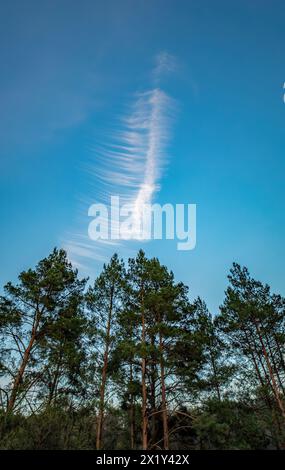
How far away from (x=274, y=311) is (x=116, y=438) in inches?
557

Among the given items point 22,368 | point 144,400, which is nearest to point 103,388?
point 144,400

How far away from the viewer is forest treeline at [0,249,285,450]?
1336 centimetres

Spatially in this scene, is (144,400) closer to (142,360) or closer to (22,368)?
(142,360)

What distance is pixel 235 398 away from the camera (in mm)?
16906

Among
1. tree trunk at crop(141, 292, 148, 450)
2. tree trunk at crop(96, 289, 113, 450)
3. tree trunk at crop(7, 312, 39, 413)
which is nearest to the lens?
tree trunk at crop(7, 312, 39, 413)

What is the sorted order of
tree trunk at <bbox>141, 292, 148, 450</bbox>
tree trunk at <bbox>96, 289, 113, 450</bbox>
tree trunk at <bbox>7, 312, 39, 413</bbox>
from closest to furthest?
1. tree trunk at <bbox>7, 312, 39, 413</bbox>
2. tree trunk at <bbox>141, 292, 148, 450</bbox>
3. tree trunk at <bbox>96, 289, 113, 450</bbox>

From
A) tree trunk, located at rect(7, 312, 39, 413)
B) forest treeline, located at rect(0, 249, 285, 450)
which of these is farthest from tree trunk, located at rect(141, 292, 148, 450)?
tree trunk, located at rect(7, 312, 39, 413)

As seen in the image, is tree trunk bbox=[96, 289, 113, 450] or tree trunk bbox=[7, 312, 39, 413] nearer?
tree trunk bbox=[7, 312, 39, 413]

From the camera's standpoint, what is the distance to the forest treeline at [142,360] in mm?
13359

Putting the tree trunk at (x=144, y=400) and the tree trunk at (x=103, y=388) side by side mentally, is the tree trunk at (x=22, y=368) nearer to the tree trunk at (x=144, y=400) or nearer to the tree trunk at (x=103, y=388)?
the tree trunk at (x=103, y=388)

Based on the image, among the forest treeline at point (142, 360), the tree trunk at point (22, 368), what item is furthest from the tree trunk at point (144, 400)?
the tree trunk at point (22, 368)

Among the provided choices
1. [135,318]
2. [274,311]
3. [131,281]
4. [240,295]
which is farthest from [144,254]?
[274,311]

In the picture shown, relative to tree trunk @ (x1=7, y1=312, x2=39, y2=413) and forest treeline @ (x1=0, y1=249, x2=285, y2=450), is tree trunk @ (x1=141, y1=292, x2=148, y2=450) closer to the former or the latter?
forest treeline @ (x1=0, y1=249, x2=285, y2=450)
